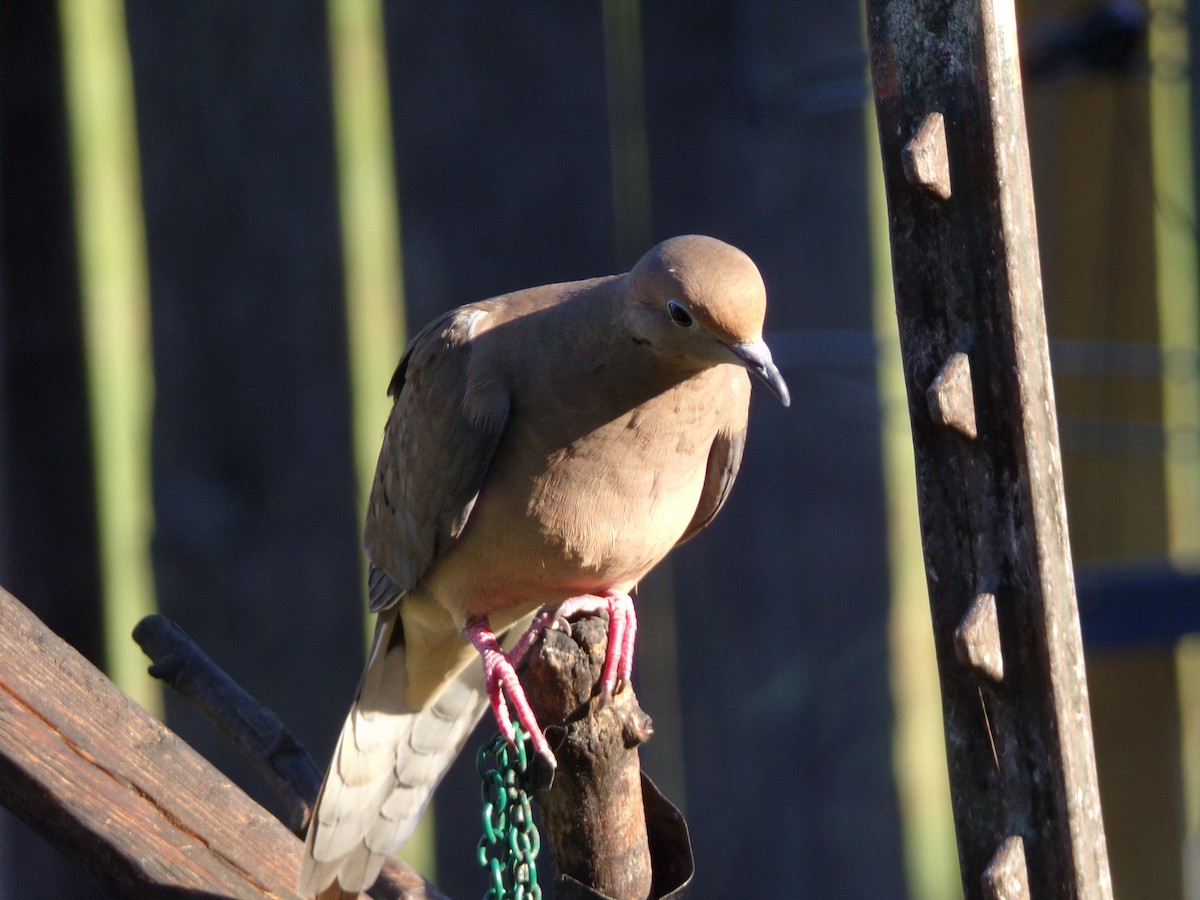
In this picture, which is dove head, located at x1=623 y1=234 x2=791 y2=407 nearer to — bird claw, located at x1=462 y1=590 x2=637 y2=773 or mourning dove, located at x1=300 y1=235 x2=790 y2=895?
mourning dove, located at x1=300 y1=235 x2=790 y2=895

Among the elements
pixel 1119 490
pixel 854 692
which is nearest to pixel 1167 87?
pixel 1119 490

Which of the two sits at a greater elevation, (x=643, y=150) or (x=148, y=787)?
(x=643, y=150)

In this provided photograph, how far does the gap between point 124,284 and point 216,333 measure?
0.23 meters

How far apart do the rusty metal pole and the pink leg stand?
71 centimetres

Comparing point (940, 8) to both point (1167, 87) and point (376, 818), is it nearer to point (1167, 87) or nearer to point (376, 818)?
point (376, 818)

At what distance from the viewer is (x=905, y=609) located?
3.79 metres

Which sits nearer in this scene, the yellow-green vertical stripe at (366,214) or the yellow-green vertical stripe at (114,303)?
the yellow-green vertical stripe at (114,303)

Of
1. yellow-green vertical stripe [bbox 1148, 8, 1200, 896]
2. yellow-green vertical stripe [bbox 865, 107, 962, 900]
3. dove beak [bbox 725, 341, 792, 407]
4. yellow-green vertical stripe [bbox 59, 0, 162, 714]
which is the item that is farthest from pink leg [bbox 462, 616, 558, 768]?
yellow-green vertical stripe [bbox 1148, 8, 1200, 896]

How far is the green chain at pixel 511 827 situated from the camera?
6.64 feet

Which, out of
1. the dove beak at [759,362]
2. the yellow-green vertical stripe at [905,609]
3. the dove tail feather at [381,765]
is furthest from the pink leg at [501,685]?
the yellow-green vertical stripe at [905,609]

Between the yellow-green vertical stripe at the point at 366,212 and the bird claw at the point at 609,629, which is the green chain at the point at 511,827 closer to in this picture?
the bird claw at the point at 609,629

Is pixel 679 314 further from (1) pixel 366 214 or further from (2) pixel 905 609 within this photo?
(2) pixel 905 609

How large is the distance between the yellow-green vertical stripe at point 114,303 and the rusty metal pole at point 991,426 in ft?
6.64

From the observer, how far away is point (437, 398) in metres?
2.59
